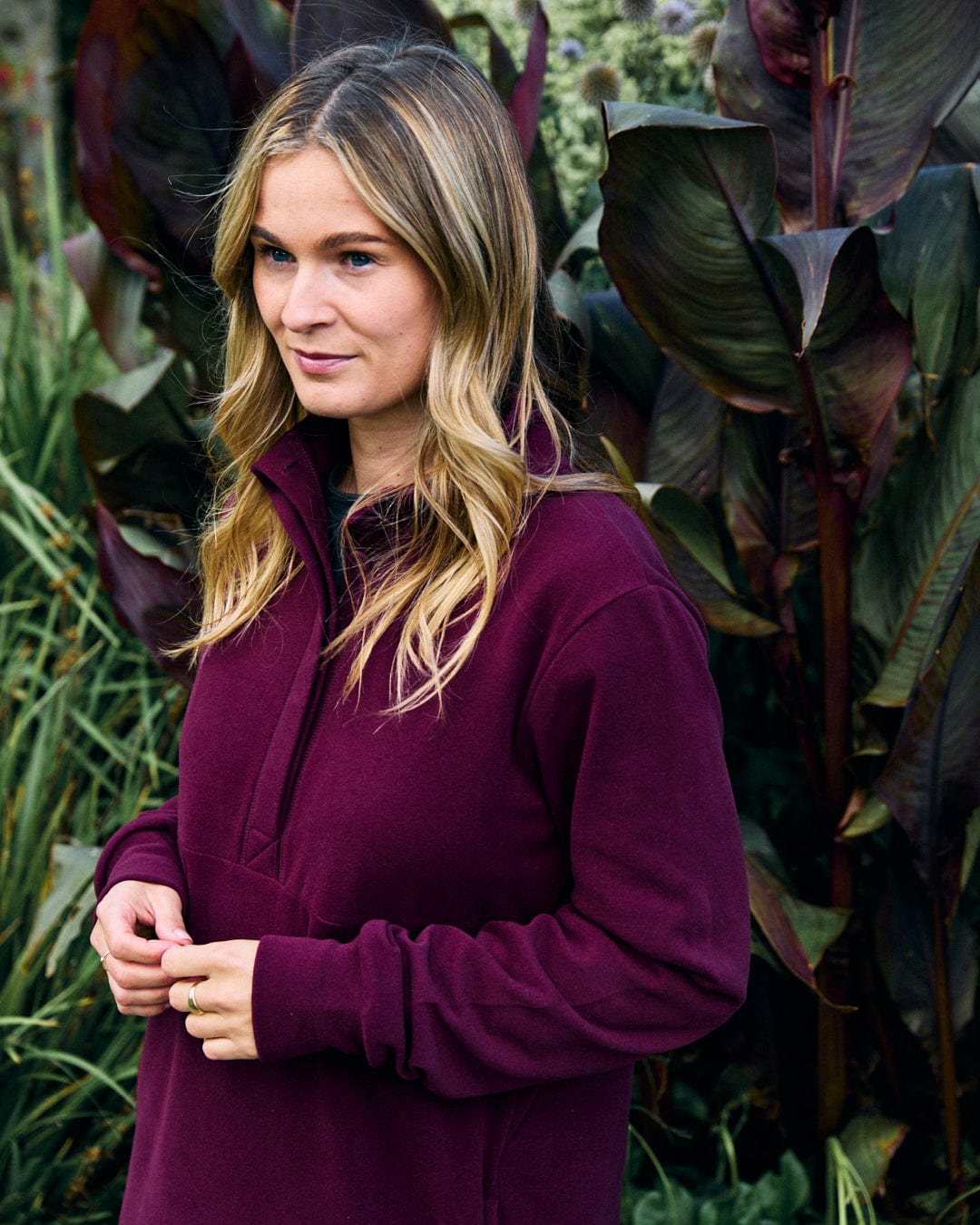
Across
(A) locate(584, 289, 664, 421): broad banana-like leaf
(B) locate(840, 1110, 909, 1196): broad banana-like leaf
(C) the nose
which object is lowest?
(B) locate(840, 1110, 909, 1196): broad banana-like leaf

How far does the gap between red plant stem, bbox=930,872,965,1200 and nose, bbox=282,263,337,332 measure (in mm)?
1520

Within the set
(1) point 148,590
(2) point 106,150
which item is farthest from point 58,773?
(2) point 106,150

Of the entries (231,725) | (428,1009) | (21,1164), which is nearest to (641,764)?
(428,1009)

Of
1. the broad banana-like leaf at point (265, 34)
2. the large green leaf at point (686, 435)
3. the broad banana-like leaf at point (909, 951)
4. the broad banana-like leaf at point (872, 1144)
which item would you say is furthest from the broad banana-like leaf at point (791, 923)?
the broad banana-like leaf at point (265, 34)

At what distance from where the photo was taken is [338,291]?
133 centimetres

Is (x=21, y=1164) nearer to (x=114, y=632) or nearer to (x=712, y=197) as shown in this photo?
(x=114, y=632)

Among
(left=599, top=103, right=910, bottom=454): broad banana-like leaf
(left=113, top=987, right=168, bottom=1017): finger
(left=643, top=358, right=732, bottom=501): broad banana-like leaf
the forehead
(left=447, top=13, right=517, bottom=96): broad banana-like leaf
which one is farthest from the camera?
(left=447, top=13, right=517, bottom=96): broad banana-like leaf

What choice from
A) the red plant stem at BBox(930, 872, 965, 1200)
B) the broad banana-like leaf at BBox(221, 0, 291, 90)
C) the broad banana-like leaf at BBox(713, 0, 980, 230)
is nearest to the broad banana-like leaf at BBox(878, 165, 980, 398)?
the broad banana-like leaf at BBox(713, 0, 980, 230)

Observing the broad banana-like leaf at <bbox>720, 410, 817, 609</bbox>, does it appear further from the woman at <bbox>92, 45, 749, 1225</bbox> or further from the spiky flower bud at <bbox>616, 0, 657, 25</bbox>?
the spiky flower bud at <bbox>616, 0, 657, 25</bbox>

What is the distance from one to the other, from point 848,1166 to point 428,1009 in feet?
4.08

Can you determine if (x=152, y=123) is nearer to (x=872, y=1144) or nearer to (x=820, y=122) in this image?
(x=820, y=122)

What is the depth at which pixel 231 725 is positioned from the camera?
1.45m

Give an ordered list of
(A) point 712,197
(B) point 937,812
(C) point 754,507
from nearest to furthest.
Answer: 1. (A) point 712,197
2. (B) point 937,812
3. (C) point 754,507

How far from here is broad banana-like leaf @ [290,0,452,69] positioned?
2.35 m
